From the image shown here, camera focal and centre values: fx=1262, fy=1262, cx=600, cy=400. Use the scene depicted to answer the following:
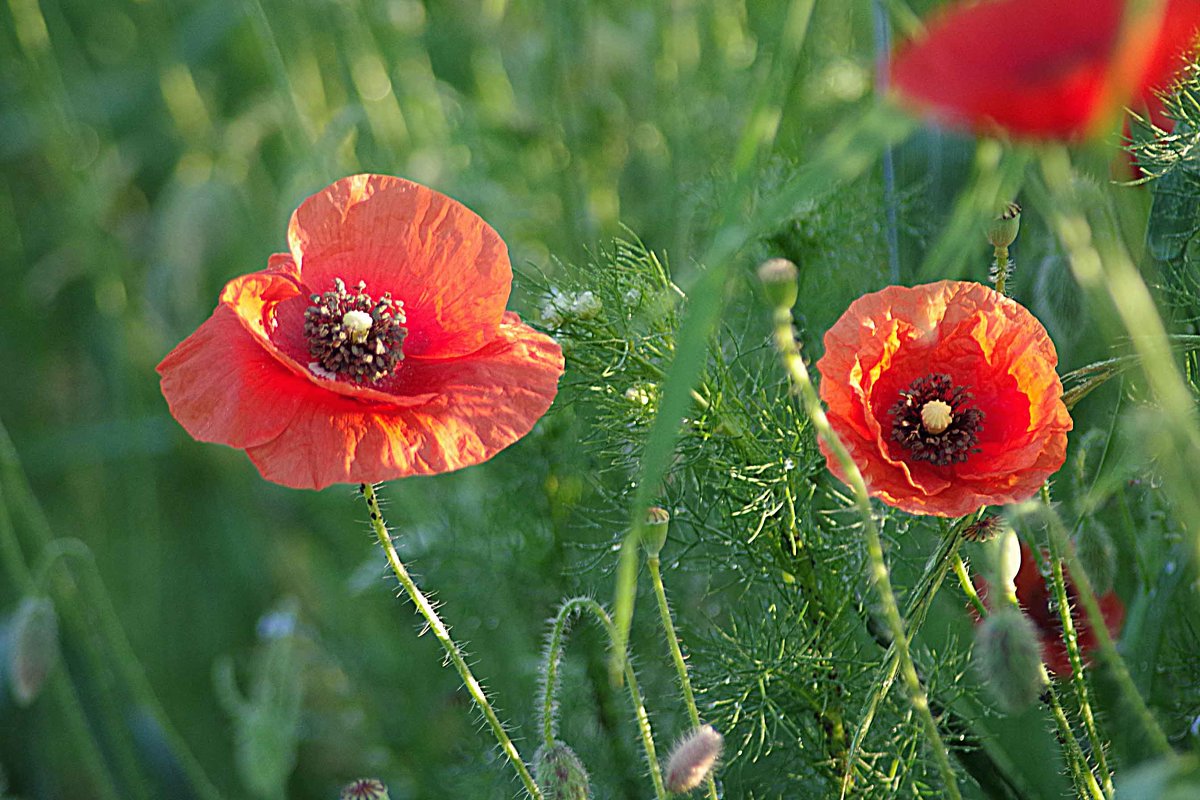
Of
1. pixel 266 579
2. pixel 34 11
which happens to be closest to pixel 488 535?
pixel 266 579

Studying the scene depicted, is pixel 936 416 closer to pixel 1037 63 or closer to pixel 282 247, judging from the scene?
pixel 1037 63

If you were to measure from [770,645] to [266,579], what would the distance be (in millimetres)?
795

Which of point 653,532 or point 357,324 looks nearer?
point 653,532

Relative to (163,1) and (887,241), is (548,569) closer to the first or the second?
(887,241)

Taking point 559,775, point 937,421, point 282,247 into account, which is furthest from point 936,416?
point 282,247

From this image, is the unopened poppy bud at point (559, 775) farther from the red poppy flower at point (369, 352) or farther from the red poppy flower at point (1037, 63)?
the red poppy flower at point (1037, 63)

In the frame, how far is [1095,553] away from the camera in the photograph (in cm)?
58

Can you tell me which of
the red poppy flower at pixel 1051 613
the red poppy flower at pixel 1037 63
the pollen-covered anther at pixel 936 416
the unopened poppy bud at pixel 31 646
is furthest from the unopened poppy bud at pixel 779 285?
the unopened poppy bud at pixel 31 646

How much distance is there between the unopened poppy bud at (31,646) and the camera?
0.74m

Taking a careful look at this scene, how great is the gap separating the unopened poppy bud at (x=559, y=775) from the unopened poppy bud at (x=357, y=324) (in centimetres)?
21

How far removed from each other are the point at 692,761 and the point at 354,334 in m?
0.26

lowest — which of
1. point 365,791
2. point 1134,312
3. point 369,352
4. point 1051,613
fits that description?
point 1051,613

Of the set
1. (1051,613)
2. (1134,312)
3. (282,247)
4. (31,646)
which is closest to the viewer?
(1134,312)

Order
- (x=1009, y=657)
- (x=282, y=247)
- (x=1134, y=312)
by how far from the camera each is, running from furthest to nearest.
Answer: (x=282, y=247), (x=1009, y=657), (x=1134, y=312)
